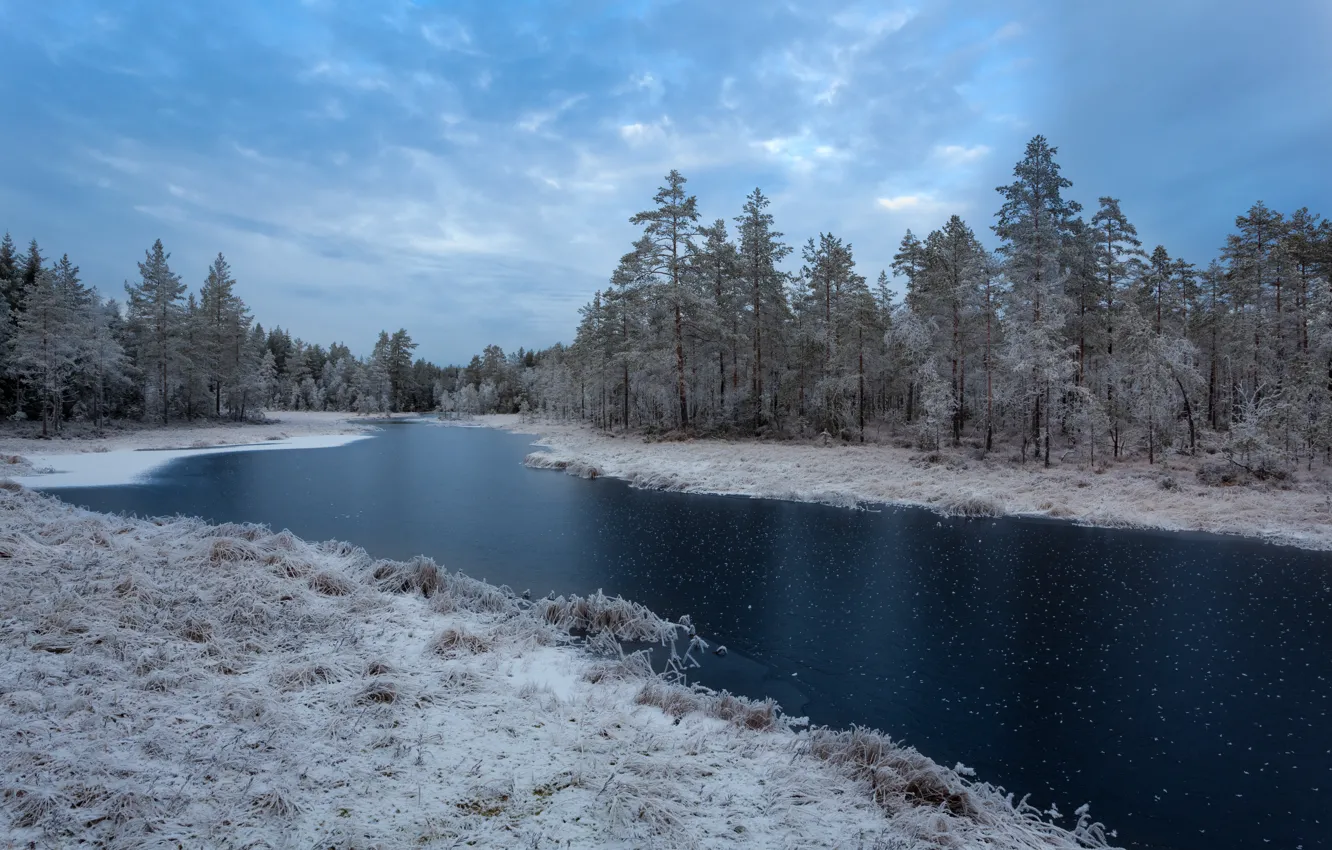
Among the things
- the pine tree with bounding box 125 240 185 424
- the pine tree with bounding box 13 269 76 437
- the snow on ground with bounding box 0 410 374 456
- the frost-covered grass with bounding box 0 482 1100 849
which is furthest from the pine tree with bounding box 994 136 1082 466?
the pine tree with bounding box 125 240 185 424

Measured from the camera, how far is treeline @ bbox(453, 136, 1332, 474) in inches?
931

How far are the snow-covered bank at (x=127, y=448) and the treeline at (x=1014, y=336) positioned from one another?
23124 millimetres

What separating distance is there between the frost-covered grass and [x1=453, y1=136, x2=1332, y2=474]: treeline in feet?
72.4

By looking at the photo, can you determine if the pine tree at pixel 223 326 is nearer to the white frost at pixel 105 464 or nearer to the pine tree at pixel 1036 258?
the white frost at pixel 105 464

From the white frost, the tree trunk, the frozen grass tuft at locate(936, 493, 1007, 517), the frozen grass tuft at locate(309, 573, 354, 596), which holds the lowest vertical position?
the frozen grass tuft at locate(936, 493, 1007, 517)

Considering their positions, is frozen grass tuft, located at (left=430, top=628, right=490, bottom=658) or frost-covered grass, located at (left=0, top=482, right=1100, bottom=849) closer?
frost-covered grass, located at (left=0, top=482, right=1100, bottom=849)

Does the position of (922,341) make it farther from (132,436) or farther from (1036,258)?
(132,436)

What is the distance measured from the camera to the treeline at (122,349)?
1421 inches

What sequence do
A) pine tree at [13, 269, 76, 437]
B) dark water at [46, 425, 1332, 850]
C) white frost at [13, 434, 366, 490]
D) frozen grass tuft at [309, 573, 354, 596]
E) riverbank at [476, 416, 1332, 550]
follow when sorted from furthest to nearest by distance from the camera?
pine tree at [13, 269, 76, 437], white frost at [13, 434, 366, 490], riverbank at [476, 416, 1332, 550], frozen grass tuft at [309, 573, 354, 596], dark water at [46, 425, 1332, 850]

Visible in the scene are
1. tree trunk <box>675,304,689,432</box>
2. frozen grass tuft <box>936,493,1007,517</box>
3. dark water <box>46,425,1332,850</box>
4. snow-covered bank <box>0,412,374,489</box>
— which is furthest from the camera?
tree trunk <box>675,304,689,432</box>

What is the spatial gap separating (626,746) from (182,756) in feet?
10.3

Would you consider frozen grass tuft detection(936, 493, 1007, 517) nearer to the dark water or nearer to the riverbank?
the riverbank

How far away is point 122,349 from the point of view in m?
42.9

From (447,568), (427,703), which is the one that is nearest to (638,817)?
(427,703)
